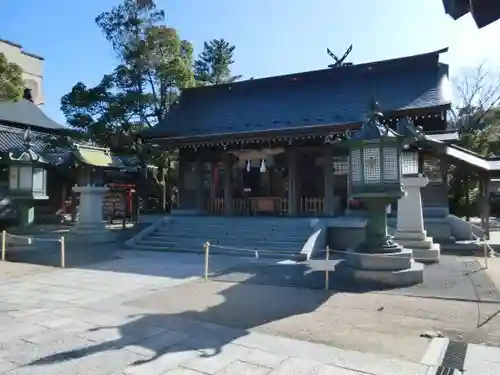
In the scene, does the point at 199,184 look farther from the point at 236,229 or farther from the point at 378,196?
the point at 378,196

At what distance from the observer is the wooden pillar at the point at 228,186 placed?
17656 millimetres

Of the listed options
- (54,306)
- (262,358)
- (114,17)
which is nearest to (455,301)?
(262,358)

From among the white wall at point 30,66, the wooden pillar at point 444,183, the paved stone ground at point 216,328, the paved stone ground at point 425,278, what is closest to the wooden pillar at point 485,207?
the wooden pillar at point 444,183

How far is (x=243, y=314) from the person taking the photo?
5969mm

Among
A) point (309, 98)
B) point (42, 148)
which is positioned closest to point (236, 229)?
point (309, 98)

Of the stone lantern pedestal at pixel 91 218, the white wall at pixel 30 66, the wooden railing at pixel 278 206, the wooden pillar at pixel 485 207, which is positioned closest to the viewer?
the wooden pillar at pixel 485 207

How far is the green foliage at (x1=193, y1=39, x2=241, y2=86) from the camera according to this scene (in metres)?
39.8

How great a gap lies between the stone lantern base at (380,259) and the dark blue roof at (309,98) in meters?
6.61

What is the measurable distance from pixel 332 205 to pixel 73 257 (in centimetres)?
942

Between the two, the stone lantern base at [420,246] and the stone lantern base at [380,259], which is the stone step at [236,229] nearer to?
the stone lantern base at [420,246]

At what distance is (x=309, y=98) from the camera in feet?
60.7

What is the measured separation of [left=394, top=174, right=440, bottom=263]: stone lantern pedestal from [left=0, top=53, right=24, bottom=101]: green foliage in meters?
12.3

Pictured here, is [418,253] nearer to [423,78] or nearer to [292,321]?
[292,321]

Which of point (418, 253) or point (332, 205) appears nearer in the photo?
point (418, 253)
